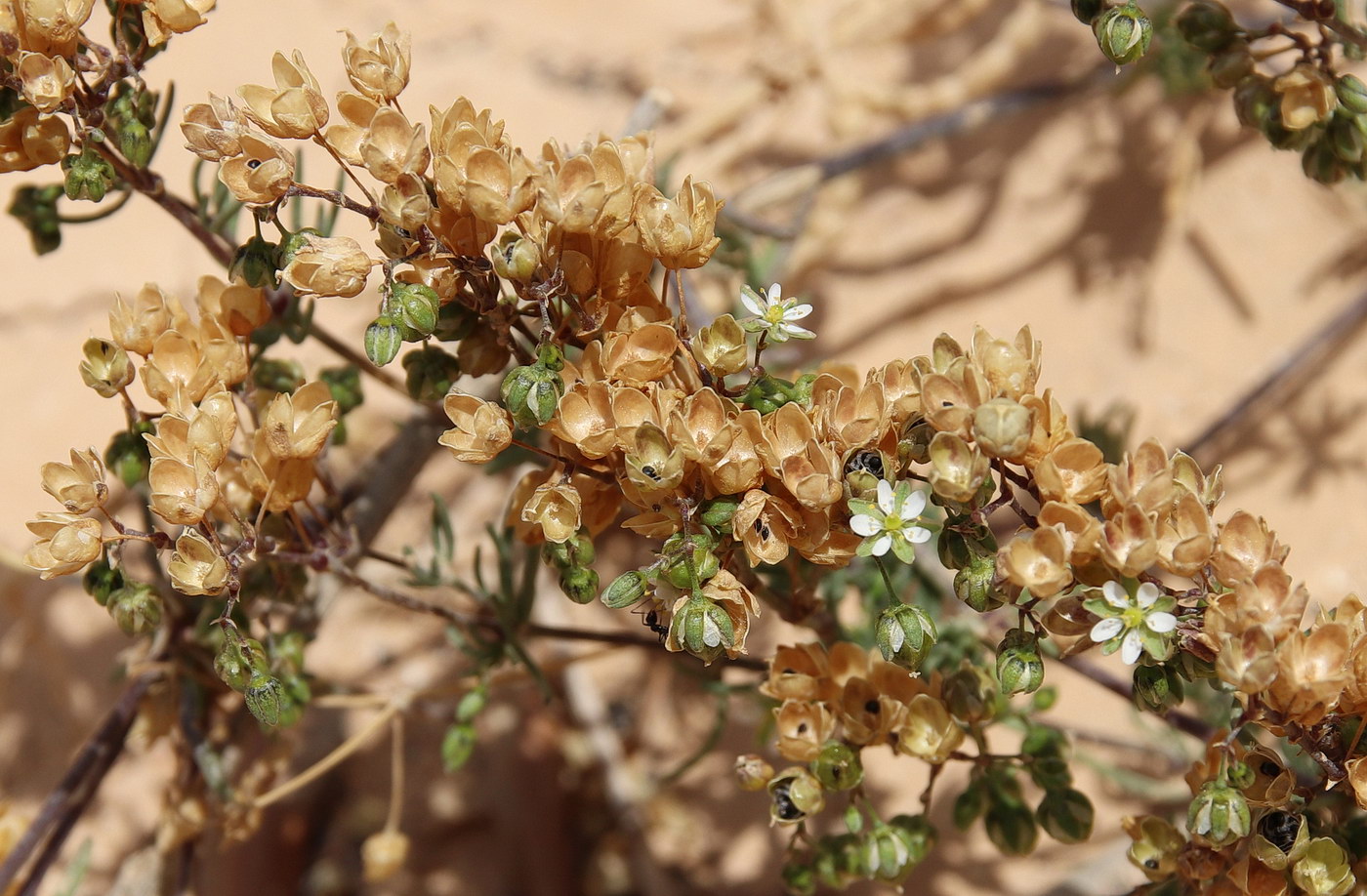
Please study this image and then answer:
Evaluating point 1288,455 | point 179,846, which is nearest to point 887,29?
point 1288,455

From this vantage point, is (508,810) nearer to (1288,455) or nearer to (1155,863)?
(1155,863)

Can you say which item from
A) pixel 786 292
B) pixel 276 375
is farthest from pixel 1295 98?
pixel 786 292

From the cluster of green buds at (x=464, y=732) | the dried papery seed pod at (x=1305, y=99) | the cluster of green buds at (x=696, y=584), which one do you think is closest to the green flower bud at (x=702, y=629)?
the cluster of green buds at (x=696, y=584)

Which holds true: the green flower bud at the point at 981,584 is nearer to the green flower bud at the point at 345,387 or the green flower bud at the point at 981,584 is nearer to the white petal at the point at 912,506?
the white petal at the point at 912,506

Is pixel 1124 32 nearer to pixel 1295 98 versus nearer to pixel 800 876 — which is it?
pixel 1295 98

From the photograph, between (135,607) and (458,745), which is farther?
(458,745)

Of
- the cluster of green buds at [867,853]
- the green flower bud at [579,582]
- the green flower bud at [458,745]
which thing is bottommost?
the green flower bud at [458,745]
